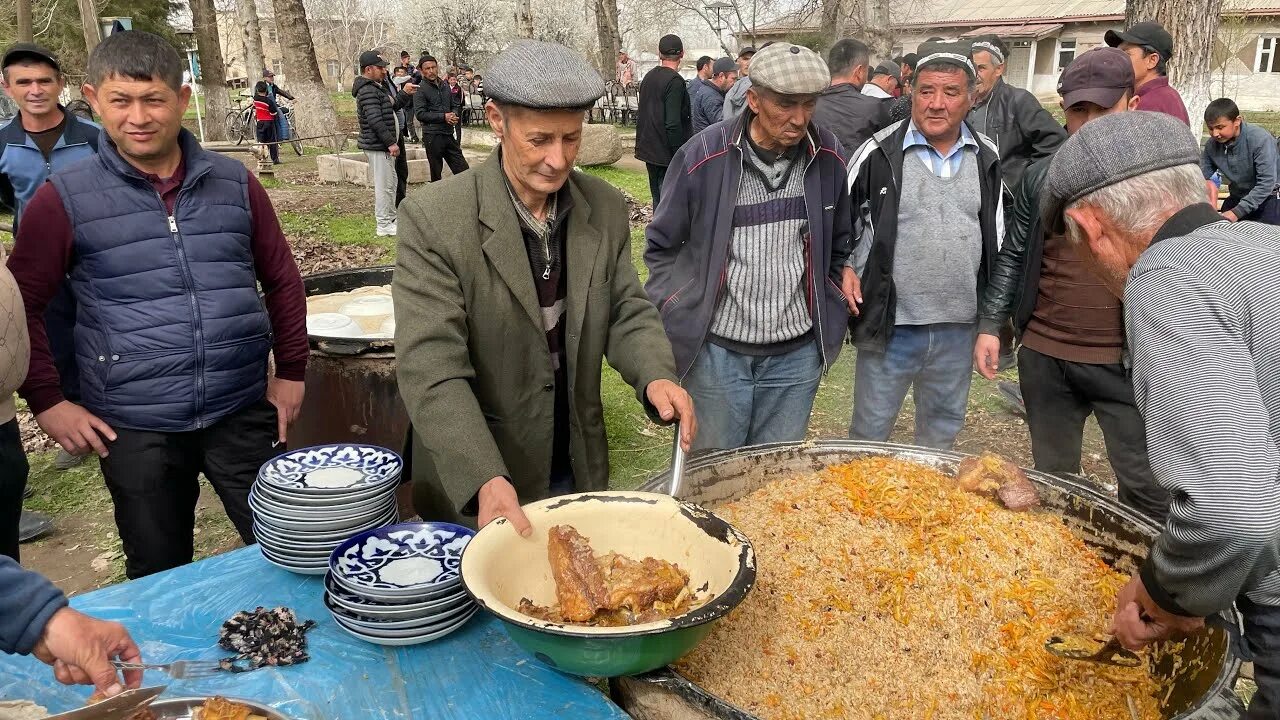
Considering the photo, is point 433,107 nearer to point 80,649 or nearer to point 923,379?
point 923,379

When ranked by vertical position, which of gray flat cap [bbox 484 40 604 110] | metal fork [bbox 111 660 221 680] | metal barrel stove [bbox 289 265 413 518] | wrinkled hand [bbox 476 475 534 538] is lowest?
metal barrel stove [bbox 289 265 413 518]

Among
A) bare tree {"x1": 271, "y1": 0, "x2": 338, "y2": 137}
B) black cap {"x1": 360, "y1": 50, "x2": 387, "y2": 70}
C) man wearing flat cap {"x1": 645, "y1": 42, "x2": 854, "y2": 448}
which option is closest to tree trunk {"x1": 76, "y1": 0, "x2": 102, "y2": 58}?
black cap {"x1": 360, "y1": 50, "x2": 387, "y2": 70}

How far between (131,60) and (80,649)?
1.87m

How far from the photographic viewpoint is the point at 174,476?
276cm

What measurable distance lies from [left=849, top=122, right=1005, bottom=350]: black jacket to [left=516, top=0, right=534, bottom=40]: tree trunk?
13.1 meters

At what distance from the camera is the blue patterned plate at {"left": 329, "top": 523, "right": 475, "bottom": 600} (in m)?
1.82

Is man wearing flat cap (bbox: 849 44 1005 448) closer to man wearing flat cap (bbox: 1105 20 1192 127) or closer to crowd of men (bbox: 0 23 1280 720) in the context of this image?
crowd of men (bbox: 0 23 1280 720)

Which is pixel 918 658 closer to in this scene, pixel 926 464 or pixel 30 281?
pixel 926 464

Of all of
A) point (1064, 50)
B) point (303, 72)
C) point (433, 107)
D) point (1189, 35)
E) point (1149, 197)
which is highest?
point (1064, 50)

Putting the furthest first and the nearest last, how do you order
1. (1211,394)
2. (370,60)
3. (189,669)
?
(370,60), (189,669), (1211,394)

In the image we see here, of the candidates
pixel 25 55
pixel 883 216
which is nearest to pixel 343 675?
pixel 883 216

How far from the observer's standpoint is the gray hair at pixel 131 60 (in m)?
2.54

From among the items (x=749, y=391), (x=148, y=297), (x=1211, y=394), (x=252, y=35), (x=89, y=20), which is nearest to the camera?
(x=1211, y=394)

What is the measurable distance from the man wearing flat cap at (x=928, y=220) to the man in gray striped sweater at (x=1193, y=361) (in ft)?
6.47
